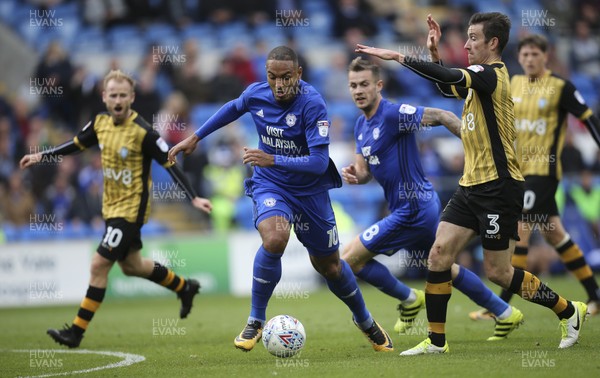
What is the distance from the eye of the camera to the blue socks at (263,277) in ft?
25.6

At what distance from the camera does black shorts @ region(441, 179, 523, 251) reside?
7.30 meters

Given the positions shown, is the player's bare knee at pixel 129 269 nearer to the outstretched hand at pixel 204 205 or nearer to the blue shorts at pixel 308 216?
the outstretched hand at pixel 204 205

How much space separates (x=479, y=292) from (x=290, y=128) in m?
2.48

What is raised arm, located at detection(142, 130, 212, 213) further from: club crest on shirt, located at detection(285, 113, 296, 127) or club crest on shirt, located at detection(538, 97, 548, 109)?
club crest on shirt, located at detection(538, 97, 548, 109)

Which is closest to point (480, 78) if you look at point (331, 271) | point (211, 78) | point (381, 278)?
point (331, 271)

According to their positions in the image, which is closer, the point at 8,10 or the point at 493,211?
the point at 493,211

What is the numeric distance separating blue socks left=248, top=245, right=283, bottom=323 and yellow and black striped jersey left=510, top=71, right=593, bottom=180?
3.91m

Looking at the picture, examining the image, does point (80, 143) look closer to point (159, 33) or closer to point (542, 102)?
point (542, 102)

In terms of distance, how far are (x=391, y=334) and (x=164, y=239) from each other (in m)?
7.25

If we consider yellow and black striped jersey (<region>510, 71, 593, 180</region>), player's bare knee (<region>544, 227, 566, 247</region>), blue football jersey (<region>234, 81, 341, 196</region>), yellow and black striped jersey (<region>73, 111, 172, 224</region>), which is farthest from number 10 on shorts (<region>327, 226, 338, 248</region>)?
player's bare knee (<region>544, 227, 566, 247</region>)

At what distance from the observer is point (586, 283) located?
10.7 m

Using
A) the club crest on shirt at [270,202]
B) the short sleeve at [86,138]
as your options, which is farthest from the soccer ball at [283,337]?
the short sleeve at [86,138]

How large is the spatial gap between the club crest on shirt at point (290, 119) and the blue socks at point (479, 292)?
226 centimetres

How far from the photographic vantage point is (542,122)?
408 inches
